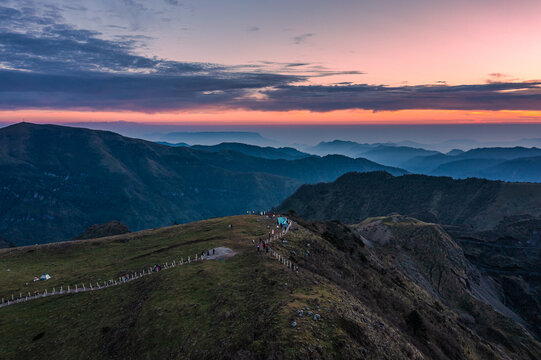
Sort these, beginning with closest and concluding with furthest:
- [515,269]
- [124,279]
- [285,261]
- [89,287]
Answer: [285,261] < [89,287] < [124,279] < [515,269]

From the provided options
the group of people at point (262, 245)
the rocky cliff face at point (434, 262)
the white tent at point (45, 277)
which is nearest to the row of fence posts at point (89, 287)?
the white tent at point (45, 277)

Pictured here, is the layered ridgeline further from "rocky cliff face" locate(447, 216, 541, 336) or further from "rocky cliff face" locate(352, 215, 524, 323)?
"rocky cliff face" locate(447, 216, 541, 336)

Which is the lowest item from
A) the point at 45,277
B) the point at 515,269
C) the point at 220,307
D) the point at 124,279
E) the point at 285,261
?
the point at 515,269

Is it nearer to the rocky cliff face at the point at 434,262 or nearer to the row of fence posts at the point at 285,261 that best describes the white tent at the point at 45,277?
the row of fence posts at the point at 285,261

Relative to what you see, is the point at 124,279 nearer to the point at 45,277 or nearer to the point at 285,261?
the point at 45,277

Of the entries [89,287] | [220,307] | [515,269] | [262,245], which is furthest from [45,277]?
[515,269]

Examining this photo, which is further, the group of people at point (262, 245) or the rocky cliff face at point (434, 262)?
the rocky cliff face at point (434, 262)

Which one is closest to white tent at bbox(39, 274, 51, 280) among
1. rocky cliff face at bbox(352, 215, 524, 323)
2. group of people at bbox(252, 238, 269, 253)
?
group of people at bbox(252, 238, 269, 253)

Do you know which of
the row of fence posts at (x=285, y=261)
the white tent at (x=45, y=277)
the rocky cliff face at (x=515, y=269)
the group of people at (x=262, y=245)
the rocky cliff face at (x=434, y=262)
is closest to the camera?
the row of fence posts at (x=285, y=261)
